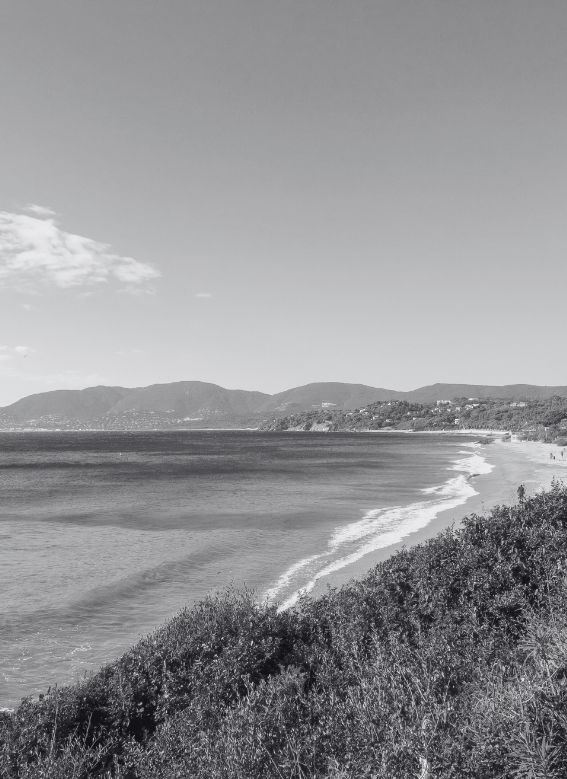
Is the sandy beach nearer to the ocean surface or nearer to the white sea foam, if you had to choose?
the white sea foam

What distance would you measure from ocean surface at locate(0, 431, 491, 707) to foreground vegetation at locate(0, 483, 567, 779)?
13.5ft

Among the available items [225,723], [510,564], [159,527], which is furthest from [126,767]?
[159,527]

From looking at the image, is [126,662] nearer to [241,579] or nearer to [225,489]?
[241,579]

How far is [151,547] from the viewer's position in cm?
2509

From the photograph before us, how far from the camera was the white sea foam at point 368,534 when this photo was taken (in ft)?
63.1

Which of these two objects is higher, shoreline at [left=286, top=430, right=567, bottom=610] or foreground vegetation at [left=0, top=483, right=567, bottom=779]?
foreground vegetation at [left=0, top=483, right=567, bottom=779]

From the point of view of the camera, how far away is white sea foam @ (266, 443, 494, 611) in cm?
1923

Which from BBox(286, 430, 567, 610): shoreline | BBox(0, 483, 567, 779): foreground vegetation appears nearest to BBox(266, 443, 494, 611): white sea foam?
BBox(286, 430, 567, 610): shoreline

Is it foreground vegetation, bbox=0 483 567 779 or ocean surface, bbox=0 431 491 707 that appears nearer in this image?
foreground vegetation, bbox=0 483 567 779

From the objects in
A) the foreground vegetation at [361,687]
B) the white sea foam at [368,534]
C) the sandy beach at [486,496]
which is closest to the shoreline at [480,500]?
the sandy beach at [486,496]

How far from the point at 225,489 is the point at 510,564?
3962 centimetres

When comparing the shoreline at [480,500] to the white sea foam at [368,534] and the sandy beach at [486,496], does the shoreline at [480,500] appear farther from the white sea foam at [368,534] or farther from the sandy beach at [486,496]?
the white sea foam at [368,534]

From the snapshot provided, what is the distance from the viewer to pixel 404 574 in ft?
39.2

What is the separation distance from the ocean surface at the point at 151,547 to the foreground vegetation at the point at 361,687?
4.11m
